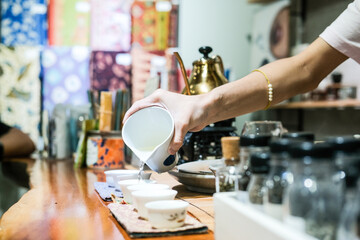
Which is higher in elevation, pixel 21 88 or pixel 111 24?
pixel 111 24

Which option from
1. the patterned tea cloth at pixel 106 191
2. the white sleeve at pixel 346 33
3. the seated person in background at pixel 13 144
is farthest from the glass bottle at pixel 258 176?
the seated person in background at pixel 13 144

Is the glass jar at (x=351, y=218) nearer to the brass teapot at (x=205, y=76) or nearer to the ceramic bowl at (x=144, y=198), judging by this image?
the ceramic bowl at (x=144, y=198)

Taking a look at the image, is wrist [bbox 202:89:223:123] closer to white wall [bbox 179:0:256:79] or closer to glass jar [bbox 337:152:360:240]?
glass jar [bbox 337:152:360:240]

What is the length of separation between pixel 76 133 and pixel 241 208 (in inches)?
85.8

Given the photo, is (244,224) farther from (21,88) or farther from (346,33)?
(21,88)

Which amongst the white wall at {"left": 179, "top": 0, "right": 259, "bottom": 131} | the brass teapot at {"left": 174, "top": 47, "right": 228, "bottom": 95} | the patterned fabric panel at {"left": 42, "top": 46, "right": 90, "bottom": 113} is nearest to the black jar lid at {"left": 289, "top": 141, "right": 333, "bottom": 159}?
the brass teapot at {"left": 174, "top": 47, "right": 228, "bottom": 95}

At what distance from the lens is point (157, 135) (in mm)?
1410

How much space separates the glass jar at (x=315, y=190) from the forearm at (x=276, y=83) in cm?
72

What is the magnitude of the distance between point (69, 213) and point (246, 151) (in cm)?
60

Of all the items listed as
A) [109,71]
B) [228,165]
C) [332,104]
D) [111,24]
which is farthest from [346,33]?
[111,24]

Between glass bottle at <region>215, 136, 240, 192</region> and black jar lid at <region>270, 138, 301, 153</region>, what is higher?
black jar lid at <region>270, 138, 301, 153</region>

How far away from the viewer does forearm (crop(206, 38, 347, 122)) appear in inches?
52.1

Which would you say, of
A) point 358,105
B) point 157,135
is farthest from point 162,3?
point 157,135

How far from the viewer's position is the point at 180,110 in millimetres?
1233
